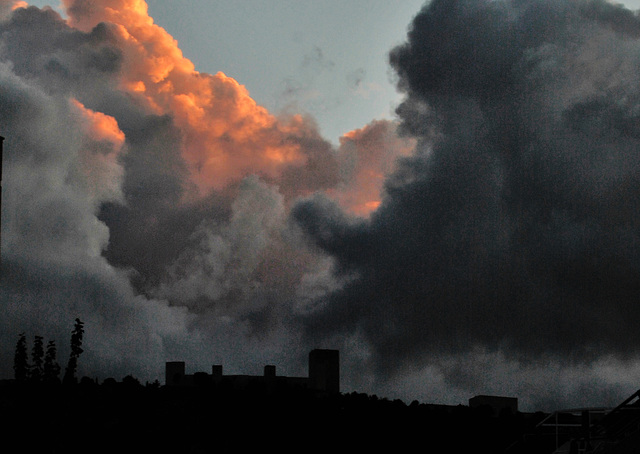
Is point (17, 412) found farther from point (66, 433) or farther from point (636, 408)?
point (636, 408)

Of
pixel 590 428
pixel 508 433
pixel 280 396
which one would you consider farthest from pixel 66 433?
pixel 590 428

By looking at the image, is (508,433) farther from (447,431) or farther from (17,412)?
(17,412)

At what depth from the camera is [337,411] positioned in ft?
313

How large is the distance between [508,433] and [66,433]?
43665 millimetres

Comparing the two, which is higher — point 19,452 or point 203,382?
point 203,382

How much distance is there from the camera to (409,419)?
301 feet

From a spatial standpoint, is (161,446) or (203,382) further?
(203,382)

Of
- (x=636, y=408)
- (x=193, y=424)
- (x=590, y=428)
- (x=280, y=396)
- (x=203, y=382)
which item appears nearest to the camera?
(x=636, y=408)

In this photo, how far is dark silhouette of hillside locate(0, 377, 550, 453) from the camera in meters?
76.6

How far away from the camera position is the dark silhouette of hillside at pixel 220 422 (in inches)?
3014

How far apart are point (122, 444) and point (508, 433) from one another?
3876 centimetres

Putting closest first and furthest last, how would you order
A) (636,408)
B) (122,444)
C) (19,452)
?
1. (636,408)
2. (19,452)
3. (122,444)

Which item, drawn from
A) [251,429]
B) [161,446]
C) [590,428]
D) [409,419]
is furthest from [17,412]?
[590,428]

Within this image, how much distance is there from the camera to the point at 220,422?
86.2 meters
